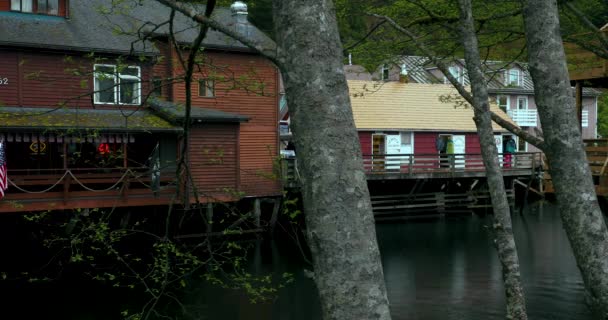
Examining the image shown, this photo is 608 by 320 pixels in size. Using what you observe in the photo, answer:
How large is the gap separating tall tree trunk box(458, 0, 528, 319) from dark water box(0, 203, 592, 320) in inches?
237

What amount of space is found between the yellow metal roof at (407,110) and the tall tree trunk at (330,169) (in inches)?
1461

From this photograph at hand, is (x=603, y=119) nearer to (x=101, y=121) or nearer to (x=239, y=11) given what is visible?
(x=239, y=11)

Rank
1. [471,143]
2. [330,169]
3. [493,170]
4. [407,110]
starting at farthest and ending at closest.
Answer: [471,143]
[407,110]
[493,170]
[330,169]

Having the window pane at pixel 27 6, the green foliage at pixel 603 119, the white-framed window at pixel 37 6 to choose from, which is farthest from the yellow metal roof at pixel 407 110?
the green foliage at pixel 603 119

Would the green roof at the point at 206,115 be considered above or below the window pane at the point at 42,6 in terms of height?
below

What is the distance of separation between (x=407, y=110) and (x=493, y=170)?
34611 millimetres

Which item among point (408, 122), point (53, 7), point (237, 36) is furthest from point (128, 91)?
point (408, 122)

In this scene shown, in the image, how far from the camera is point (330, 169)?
272 centimetres

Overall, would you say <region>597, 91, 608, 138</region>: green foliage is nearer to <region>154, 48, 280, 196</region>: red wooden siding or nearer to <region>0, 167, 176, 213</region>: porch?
<region>154, 48, 280, 196</region>: red wooden siding

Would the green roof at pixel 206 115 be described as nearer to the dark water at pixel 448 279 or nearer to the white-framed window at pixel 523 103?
the dark water at pixel 448 279

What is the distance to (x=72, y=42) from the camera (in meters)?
23.3

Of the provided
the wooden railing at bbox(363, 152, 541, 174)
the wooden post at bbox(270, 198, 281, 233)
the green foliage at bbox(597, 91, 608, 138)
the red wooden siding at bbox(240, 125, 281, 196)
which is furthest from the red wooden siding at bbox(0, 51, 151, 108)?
the green foliage at bbox(597, 91, 608, 138)

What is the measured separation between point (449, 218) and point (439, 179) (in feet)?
9.41

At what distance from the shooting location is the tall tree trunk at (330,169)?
8.91 feet
